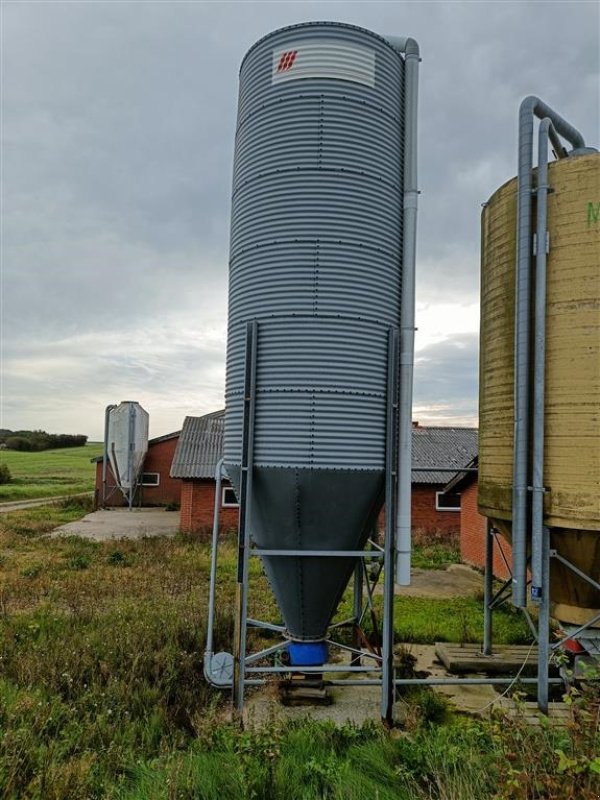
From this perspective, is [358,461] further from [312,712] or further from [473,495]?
[473,495]

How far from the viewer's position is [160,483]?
107 ft

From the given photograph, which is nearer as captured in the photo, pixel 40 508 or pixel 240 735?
pixel 240 735

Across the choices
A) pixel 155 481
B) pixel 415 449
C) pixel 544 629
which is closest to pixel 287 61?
pixel 544 629

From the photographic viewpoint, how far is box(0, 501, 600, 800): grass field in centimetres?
441

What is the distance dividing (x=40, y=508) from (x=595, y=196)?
101 feet

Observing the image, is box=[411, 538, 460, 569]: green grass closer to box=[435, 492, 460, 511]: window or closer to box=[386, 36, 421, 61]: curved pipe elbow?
box=[435, 492, 460, 511]: window

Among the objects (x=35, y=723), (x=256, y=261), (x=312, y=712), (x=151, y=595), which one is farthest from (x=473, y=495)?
(x=35, y=723)

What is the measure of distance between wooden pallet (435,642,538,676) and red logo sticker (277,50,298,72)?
8.41 meters

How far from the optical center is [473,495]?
17.9m

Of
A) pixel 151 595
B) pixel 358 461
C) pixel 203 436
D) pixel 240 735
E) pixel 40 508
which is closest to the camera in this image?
pixel 240 735

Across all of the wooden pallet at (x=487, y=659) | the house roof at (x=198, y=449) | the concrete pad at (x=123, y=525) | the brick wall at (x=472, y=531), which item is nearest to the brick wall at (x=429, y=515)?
the brick wall at (x=472, y=531)

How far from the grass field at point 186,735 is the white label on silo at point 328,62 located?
6835 millimetres

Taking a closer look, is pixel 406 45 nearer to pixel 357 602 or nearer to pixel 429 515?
pixel 357 602

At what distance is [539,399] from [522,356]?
57 centimetres
